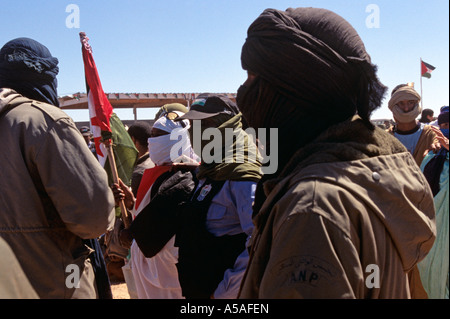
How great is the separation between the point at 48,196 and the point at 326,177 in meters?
1.45

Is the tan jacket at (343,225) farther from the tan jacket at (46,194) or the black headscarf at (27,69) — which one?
the black headscarf at (27,69)

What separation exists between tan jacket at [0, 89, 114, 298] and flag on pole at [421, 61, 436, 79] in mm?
14664

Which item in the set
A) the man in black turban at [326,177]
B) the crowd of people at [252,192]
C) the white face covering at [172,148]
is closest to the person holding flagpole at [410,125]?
the crowd of people at [252,192]

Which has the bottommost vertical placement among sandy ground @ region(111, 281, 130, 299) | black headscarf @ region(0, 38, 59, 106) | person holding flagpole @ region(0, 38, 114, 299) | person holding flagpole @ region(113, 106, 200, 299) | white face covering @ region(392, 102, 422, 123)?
sandy ground @ region(111, 281, 130, 299)

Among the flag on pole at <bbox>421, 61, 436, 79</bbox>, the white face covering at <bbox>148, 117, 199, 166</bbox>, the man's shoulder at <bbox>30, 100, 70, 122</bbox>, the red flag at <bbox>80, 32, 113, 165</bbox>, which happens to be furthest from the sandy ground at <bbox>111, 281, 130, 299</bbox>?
the flag on pole at <bbox>421, 61, 436, 79</bbox>

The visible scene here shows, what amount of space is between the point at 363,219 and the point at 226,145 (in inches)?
78.4

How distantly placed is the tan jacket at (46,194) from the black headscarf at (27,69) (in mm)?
211

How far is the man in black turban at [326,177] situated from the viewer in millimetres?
1057

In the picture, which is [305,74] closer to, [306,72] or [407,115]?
[306,72]

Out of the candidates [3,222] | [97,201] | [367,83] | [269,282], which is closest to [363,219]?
[269,282]

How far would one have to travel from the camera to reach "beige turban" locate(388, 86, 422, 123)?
5391mm

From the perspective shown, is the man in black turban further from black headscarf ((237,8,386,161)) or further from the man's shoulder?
the man's shoulder

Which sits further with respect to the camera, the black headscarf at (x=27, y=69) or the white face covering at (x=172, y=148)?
the white face covering at (x=172, y=148)

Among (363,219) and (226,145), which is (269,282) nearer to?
(363,219)
